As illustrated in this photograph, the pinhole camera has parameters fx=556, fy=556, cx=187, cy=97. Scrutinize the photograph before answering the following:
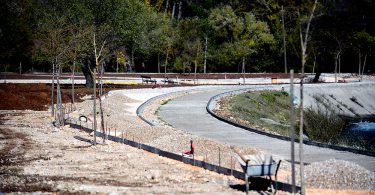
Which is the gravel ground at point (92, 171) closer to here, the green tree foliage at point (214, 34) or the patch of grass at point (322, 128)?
the patch of grass at point (322, 128)

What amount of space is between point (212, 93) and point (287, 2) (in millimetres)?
39709

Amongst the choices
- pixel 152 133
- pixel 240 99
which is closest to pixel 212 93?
pixel 240 99

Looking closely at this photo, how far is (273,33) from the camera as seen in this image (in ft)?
297

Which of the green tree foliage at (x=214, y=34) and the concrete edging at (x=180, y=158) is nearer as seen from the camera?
the concrete edging at (x=180, y=158)

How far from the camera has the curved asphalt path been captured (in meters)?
23.0

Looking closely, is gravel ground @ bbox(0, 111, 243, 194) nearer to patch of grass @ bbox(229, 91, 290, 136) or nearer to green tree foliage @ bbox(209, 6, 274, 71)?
patch of grass @ bbox(229, 91, 290, 136)

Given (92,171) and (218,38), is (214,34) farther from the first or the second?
(92,171)

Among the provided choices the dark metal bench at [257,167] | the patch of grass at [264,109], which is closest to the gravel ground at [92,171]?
the dark metal bench at [257,167]

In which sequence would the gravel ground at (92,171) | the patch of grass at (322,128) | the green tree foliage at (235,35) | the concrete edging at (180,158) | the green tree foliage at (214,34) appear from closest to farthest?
the gravel ground at (92,171)
the concrete edging at (180,158)
the patch of grass at (322,128)
the green tree foliage at (214,34)
the green tree foliage at (235,35)

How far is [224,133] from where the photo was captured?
30.7m

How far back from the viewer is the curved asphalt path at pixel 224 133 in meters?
23.0

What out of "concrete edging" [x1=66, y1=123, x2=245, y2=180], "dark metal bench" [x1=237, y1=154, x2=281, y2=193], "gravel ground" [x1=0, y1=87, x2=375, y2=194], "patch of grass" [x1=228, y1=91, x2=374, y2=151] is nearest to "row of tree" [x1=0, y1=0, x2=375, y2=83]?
"patch of grass" [x1=228, y1=91, x2=374, y2=151]

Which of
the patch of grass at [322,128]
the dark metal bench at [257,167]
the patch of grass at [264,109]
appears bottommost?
the patch of grass at [322,128]

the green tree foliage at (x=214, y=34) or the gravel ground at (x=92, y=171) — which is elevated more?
the green tree foliage at (x=214, y=34)
